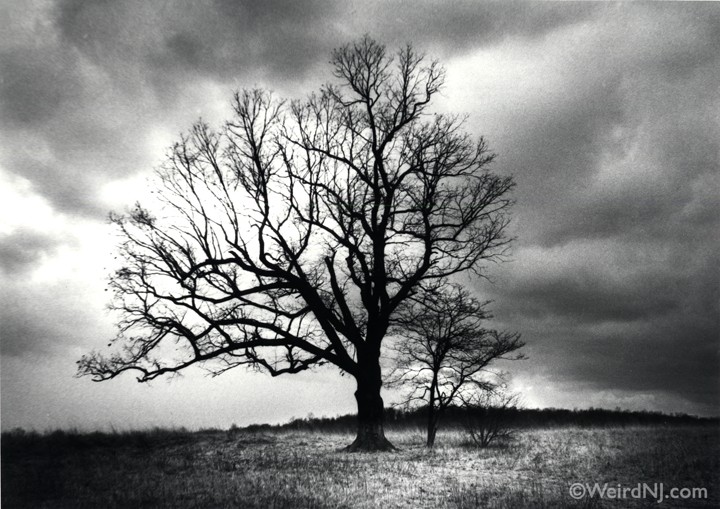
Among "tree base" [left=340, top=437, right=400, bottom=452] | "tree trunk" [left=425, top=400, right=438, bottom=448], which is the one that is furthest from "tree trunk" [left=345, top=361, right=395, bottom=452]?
"tree trunk" [left=425, top=400, right=438, bottom=448]

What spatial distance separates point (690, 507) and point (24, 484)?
1297 centimetres

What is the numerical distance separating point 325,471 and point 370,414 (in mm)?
4655

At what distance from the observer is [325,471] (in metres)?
13.1

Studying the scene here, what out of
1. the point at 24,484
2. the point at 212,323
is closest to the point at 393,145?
the point at 212,323

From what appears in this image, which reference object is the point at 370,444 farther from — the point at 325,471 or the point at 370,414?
the point at 325,471

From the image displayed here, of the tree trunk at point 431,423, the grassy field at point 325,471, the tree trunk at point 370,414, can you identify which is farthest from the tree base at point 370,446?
the tree trunk at point 431,423

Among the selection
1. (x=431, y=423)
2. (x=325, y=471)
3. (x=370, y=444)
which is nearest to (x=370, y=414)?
(x=370, y=444)

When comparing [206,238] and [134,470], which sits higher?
[206,238]

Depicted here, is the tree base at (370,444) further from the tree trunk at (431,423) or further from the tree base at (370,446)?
the tree trunk at (431,423)

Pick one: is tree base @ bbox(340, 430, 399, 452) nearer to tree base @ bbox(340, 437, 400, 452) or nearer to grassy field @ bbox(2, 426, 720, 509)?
tree base @ bbox(340, 437, 400, 452)

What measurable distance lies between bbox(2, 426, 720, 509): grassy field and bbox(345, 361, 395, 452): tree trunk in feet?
2.79

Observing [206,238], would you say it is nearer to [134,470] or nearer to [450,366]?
[134,470]

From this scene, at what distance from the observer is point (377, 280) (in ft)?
60.4

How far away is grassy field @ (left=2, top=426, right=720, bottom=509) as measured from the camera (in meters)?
10.1
